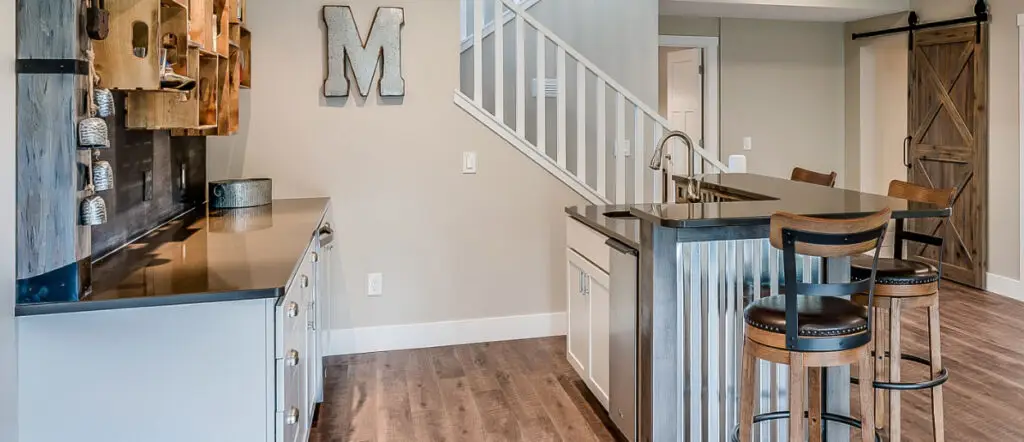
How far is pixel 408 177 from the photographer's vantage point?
4.04m

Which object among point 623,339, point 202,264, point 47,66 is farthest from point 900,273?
point 47,66

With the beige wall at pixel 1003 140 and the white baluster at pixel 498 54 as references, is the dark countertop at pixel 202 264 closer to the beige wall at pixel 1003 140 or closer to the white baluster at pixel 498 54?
the white baluster at pixel 498 54

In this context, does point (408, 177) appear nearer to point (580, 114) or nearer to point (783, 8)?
point (580, 114)

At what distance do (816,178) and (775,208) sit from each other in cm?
135

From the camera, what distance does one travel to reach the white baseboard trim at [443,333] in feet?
13.2

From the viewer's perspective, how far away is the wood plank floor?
9.73 feet

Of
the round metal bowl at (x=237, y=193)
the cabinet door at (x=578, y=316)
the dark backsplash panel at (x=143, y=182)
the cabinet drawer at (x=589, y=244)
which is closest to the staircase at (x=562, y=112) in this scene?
the cabinet drawer at (x=589, y=244)

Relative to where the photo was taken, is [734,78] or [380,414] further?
[734,78]

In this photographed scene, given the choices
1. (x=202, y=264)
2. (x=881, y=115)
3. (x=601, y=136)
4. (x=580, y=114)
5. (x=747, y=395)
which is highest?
(x=881, y=115)

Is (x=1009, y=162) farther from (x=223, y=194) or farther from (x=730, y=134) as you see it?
(x=223, y=194)

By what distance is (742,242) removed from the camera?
2.47 meters

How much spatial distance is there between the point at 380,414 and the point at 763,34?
558 centimetres

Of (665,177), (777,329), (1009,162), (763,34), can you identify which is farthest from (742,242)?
(763,34)

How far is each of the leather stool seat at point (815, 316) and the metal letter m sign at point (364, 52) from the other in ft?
7.96
